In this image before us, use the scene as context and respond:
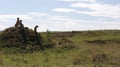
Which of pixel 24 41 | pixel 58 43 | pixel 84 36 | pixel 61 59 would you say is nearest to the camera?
pixel 61 59

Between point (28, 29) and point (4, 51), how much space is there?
4990 mm

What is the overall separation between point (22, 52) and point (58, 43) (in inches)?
224

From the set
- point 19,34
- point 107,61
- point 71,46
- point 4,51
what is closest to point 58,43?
point 71,46

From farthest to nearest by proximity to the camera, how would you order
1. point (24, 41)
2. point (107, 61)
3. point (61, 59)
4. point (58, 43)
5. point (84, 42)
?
point (84, 42)
point (58, 43)
point (24, 41)
point (61, 59)
point (107, 61)

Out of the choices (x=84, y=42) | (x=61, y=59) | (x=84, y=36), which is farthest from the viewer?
(x=84, y=36)

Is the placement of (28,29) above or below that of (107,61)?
above

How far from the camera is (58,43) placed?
3644cm

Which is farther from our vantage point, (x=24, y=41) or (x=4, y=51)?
(x=24, y=41)

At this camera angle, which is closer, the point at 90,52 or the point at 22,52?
the point at 90,52

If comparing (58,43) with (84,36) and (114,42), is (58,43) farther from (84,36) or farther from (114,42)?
(84,36)

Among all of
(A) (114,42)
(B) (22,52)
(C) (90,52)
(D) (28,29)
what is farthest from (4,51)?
(A) (114,42)

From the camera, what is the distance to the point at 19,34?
34.8 metres

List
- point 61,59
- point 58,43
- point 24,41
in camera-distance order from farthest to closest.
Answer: point 58,43 < point 24,41 < point 61,59

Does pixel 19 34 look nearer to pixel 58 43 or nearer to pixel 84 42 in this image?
pixel 58 43
